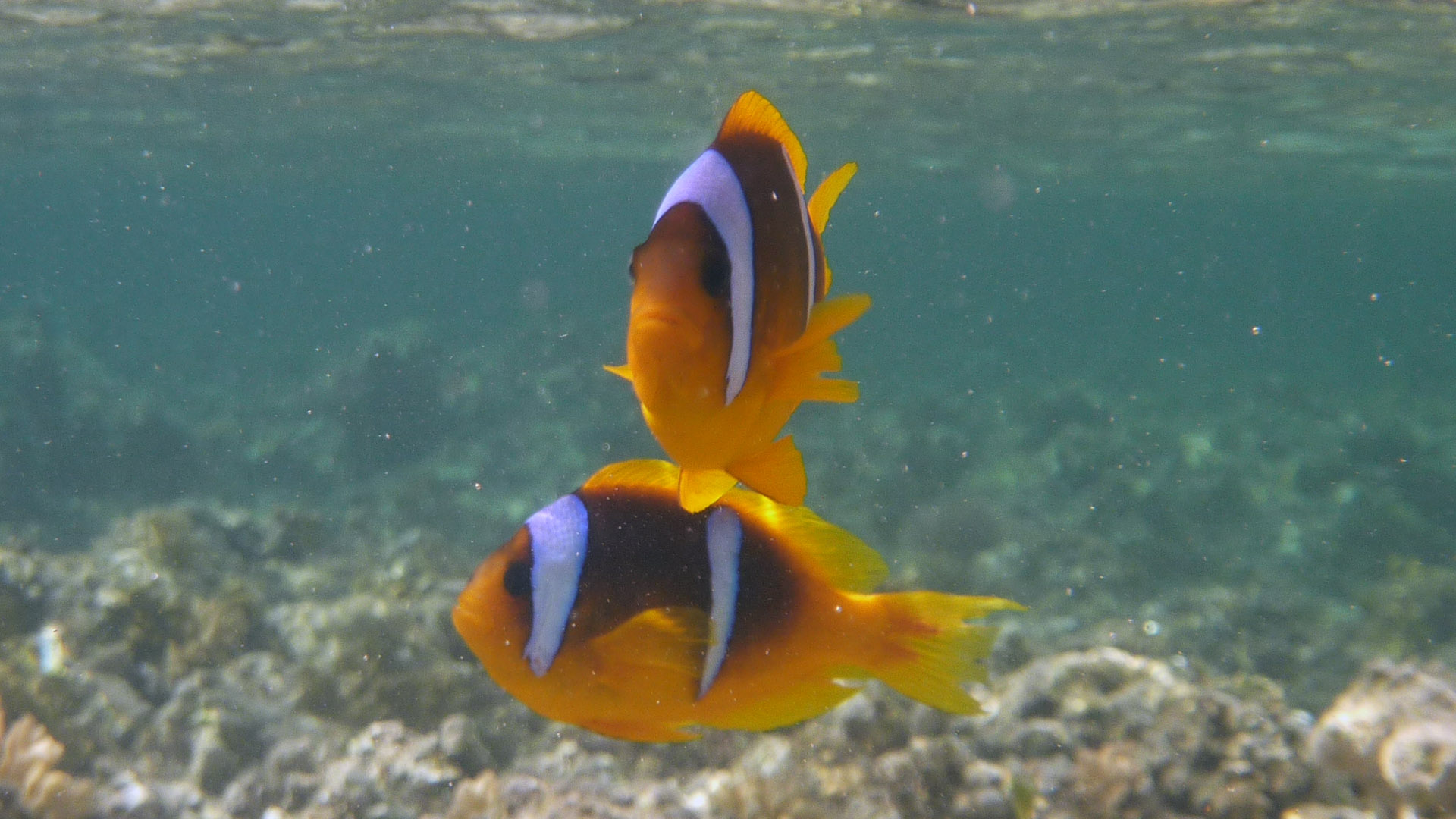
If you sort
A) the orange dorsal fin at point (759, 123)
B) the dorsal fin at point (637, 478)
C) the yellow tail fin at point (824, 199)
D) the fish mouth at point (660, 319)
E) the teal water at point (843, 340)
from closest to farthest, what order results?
1. the fish mouth at point (660, 319)
2. the orange dorsal fin at point (759, 123)
3. the yellow tail fin at point (824, 199)
4. the dorsal fin at point (637, 478)
5. the teal water at point (843, 340)

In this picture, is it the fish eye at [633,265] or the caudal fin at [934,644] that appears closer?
the fish eye at [633,265]

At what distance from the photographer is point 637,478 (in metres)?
1.77

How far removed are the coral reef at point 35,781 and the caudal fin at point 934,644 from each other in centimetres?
577

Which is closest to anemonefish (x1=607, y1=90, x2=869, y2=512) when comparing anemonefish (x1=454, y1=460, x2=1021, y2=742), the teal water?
anemonefish (x1=454, y1=460, x2=1021, y2=742)

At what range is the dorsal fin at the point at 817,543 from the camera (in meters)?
1.79

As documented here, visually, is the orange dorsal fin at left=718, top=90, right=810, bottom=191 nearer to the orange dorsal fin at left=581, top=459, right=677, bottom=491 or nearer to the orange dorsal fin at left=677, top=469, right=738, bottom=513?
the orange dorsal fin at left=677, top=469, right=738, bottom=513

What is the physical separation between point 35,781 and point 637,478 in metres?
5.52

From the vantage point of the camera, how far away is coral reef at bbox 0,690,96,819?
5.05 m

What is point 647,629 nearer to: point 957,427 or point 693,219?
point 693,219

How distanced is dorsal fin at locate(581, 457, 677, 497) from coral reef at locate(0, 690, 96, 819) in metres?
5.40

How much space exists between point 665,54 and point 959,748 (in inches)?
719

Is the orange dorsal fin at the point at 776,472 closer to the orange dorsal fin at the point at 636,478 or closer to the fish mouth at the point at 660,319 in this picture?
the fish mouth at the point at 660,319

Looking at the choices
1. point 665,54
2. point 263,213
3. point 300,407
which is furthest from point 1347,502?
point 263,213

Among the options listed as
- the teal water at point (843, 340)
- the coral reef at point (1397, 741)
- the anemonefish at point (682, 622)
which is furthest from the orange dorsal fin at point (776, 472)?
the teal water at point (843, 340)
